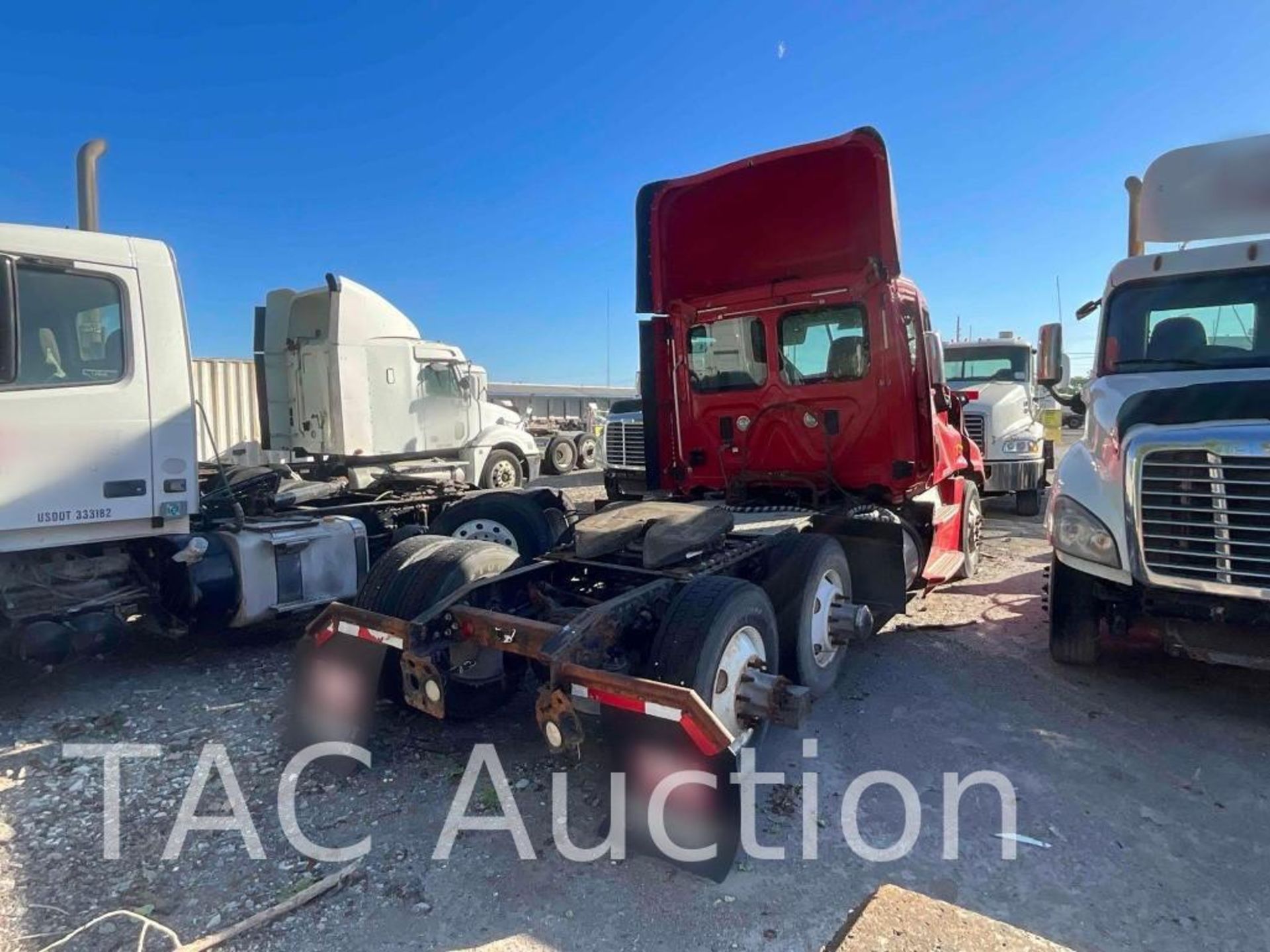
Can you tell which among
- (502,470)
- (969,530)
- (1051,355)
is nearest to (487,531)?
(969,530)

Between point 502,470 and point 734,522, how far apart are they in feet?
26.3

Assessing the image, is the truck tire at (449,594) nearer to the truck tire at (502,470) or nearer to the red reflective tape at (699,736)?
the red reflective tape at (699,736)

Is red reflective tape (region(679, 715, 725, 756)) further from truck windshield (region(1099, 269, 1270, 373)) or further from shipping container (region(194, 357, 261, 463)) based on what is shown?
shipping container (region(194, 357, 261, 463))

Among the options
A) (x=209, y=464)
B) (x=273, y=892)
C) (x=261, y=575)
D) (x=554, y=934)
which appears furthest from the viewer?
(x=209, y=464)

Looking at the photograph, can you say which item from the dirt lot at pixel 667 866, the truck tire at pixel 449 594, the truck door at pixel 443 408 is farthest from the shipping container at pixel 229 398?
the truck tire at pixel 449 594

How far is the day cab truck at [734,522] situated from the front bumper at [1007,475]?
3.62m

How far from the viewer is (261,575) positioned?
5180mm

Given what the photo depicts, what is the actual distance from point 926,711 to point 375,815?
3051 mm

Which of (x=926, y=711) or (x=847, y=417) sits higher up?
(x=847, y=417)

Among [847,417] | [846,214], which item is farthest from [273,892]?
[846,214]

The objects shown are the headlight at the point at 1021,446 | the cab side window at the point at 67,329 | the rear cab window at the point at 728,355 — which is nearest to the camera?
the cab side window at the point at 67,329

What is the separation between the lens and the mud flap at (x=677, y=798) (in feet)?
9.08

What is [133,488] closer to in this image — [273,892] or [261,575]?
[261,575]

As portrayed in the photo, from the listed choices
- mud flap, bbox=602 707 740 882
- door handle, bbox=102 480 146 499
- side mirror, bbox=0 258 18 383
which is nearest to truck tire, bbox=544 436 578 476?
door handle, bbox=102 480 146 499
